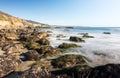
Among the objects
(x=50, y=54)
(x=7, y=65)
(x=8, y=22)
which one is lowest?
(x=8, y=22)

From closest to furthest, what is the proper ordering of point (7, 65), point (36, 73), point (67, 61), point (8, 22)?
point (36, 73)
point (7, 65)
point (67, 61)
point (8, 22)

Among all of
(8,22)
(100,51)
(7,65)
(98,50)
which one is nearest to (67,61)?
(7,65)

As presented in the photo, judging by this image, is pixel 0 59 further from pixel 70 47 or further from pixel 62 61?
pixel 70 47

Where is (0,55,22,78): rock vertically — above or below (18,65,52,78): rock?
below

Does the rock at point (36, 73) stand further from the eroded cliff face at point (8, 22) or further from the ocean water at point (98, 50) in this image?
the eroded cliff face at point (8, 22)

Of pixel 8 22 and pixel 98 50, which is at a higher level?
pixel 98 50

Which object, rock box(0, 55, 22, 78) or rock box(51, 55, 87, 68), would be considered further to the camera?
rock box(51, 55, 87, 68)

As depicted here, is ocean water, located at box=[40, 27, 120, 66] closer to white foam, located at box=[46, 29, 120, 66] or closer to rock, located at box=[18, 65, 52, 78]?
white foam, located at box=[46, 29, 120, 66]

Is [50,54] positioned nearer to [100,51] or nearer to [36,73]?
[100,51]

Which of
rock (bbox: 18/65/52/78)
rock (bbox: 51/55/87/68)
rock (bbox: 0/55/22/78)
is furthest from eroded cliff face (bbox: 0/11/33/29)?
rock (bbox: 18/65/52/78)

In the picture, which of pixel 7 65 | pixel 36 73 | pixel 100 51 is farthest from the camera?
pixel 100 51

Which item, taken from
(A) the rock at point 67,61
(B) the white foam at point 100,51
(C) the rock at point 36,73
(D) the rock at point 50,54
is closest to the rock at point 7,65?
(C) the rock at point 36,73

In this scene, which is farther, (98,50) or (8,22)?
(8,22)

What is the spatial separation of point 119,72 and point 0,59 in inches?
300
